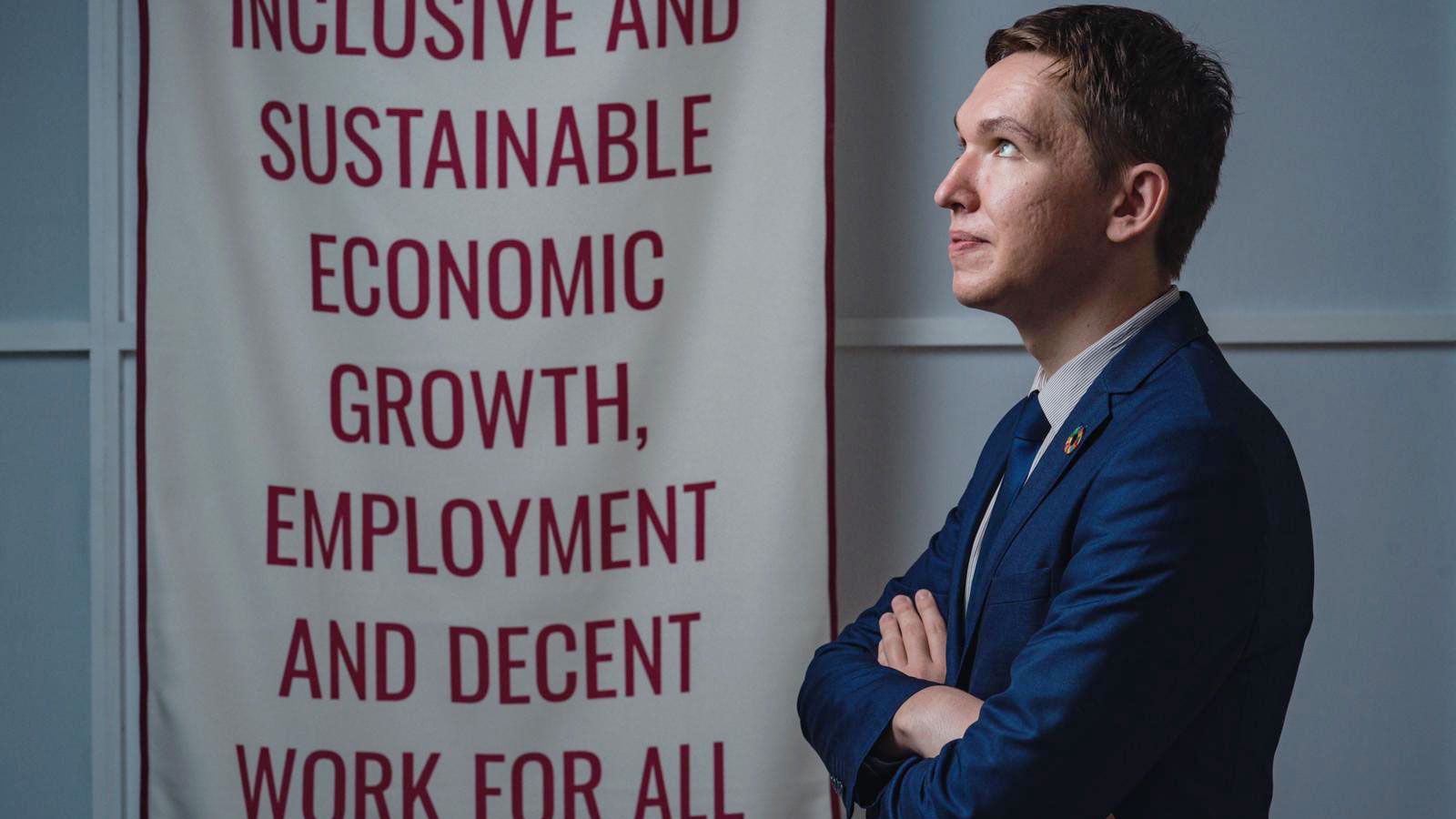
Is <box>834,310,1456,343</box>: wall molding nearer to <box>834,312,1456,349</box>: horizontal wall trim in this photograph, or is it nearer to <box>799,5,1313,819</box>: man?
<box>834,312,1456,349</box>: horizontal wall trim

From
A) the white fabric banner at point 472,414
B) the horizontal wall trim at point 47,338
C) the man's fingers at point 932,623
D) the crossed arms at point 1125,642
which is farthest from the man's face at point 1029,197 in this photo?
the horizontal wall trim at point 47,338

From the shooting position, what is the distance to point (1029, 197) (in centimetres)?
106

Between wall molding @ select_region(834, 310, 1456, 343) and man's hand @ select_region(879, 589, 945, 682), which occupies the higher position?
wall molding @ select_region(834, 310, 1456, 343)

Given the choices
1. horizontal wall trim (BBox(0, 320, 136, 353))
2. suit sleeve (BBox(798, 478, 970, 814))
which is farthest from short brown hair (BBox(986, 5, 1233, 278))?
horizontal wall trim (BBox(0, 320, 136, 353))

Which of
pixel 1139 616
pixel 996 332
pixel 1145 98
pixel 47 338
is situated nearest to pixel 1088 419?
pixel 1139 616

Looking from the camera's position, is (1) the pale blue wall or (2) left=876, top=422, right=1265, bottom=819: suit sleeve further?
(1) the pale blue wall

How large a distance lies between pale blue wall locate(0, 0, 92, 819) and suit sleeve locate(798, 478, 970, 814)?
147 centimetres

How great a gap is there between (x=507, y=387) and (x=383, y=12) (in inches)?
25.8

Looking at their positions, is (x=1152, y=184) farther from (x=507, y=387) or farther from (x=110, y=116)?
(x=110, y=116)

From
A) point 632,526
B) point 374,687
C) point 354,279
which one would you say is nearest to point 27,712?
point 374,687

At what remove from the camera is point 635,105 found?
1.80 metres

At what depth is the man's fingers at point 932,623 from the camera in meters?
1.21

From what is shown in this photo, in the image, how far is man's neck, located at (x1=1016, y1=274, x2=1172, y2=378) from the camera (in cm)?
108

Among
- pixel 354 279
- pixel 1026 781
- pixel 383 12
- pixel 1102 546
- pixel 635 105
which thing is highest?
pixel 383 12
